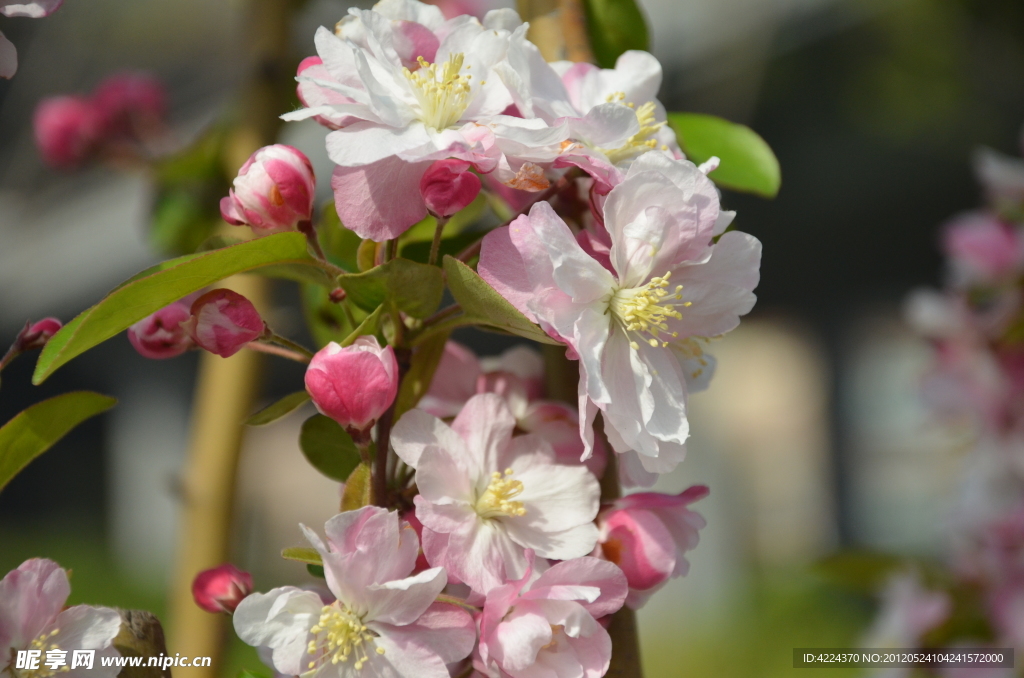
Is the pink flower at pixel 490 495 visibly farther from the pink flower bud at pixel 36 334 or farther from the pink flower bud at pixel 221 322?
the pink flower bud at pixel 36 334

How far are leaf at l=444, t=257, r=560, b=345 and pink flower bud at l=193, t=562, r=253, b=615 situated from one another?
0.60 ft

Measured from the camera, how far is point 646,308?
42 cm

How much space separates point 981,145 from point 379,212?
5111mm

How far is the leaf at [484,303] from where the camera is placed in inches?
14.9

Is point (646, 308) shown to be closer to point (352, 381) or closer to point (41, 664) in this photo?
point (352, 381)

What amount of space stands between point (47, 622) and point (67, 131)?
122 centimetres

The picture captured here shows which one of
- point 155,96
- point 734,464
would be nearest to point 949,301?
point 155,96

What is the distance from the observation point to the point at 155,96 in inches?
56.4

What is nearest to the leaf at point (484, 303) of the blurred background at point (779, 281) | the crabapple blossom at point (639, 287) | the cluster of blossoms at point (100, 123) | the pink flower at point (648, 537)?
the crabapple blossom at point (639, 287)

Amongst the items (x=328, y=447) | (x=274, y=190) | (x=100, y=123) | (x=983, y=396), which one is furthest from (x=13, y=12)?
(x=983, y=396)

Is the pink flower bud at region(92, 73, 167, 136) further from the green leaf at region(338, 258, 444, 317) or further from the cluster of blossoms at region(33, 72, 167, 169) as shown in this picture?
the green leaf at region(338, 258, 444, 317)

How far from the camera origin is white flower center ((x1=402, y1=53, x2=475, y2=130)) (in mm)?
417

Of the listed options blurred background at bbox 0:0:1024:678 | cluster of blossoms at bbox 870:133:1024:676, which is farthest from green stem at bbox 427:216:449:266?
blurred background at bbox 0:0:1024:678

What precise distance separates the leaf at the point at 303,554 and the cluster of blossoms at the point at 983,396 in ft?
3.03
